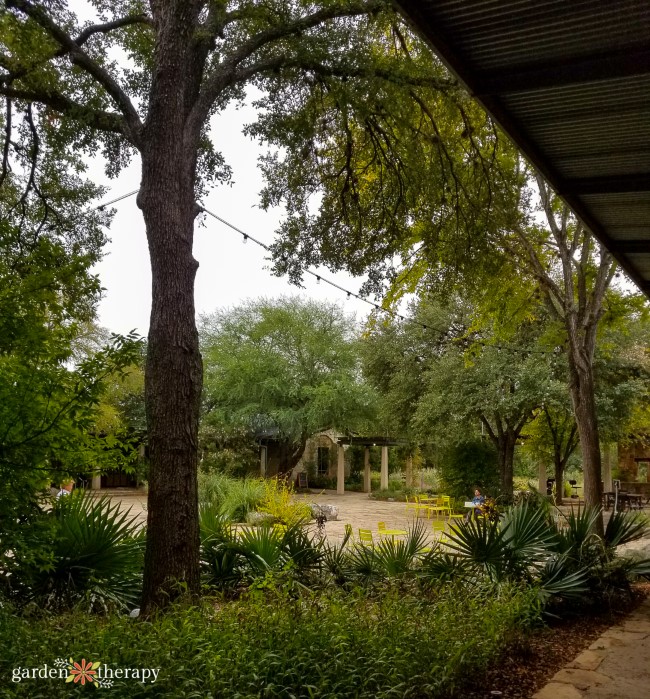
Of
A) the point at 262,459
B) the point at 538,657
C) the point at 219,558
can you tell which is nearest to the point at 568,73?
the point at 538,657

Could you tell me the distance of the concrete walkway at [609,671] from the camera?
4059 mm

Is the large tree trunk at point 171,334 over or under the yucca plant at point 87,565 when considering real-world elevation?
over

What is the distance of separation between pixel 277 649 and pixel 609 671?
8.34ft

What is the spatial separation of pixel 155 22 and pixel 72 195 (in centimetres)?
374

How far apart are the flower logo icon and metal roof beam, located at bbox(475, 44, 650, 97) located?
3.44m

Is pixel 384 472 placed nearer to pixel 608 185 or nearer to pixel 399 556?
pixel 399 556

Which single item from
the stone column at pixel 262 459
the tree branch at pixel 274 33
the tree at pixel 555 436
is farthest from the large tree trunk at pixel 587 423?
the stone column at pixel 262 459

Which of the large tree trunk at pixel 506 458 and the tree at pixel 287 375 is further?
the tree at pixel 287 375

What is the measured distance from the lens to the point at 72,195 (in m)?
9.38

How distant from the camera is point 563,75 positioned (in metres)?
3.15

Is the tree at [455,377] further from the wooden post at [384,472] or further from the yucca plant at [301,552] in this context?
the wooden post at [384,472]

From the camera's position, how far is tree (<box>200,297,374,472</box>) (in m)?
26.3

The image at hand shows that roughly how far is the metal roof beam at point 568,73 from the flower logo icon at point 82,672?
3.44 metres

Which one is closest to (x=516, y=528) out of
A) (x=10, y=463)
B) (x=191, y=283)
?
(x=191, y=283)
